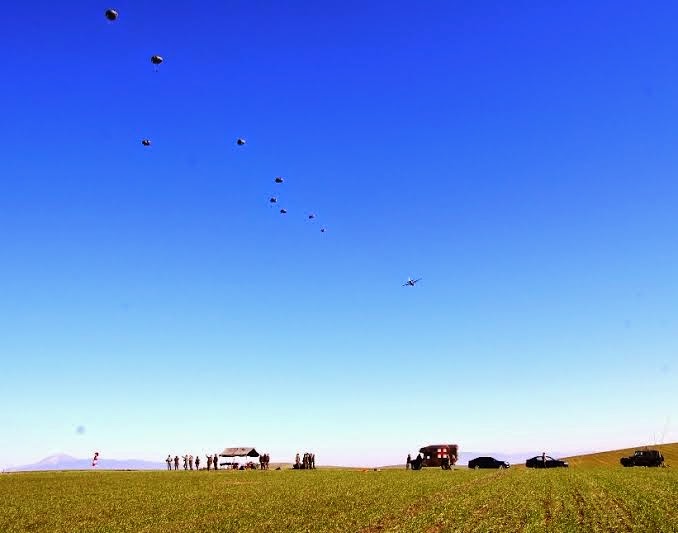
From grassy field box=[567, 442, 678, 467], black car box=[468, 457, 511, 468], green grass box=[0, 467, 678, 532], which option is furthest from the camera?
grassy field box=[567, 442, 678, 467]

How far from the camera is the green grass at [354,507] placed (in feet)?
86.4

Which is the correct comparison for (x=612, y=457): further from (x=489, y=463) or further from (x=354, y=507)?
(x=354, y=507)

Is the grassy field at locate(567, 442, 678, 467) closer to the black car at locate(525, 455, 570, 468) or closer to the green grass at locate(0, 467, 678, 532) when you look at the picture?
the black car at locate(525, 455, 570, 468)

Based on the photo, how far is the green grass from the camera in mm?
26344

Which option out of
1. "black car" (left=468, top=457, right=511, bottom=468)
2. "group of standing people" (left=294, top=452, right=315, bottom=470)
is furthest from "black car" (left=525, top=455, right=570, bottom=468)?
"group of standing people" (left=294, top=452, right=315, bottom=470)

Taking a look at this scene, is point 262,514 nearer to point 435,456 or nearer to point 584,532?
point 584,532

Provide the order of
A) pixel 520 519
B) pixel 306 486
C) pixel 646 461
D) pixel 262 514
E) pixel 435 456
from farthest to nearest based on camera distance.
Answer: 1. pixel 435 456
2. pixel 646 461
3. pixel 306 486
4. pixel 262 514
5. pixel 520 519

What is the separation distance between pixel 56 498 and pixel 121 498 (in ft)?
15.7

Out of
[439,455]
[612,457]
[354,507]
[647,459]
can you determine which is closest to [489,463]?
[439,455]

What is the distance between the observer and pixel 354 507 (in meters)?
32.4

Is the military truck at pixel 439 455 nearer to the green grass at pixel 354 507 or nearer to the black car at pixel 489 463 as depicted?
the black car at pixel 489 463

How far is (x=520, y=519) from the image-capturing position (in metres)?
27.3

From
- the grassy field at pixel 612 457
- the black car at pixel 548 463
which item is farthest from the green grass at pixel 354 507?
the grassy field at pixel 612 457

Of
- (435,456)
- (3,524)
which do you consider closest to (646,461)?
(435,456)
